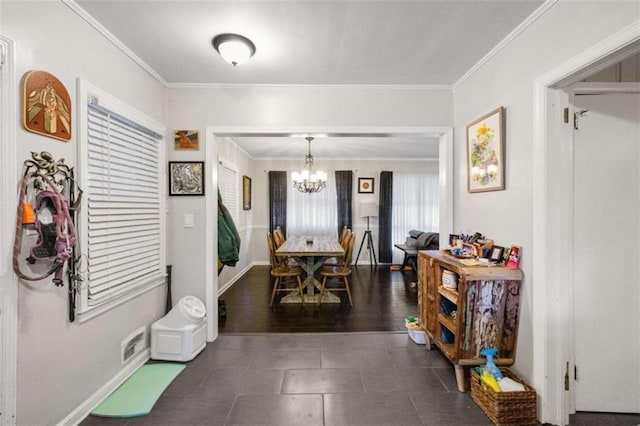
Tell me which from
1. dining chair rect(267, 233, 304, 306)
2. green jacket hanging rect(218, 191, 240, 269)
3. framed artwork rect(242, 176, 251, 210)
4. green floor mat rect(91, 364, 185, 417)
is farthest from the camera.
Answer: framed artwork rect(242, 176, 251, 210)

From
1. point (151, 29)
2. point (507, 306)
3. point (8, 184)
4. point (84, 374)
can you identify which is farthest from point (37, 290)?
point (507, 306)

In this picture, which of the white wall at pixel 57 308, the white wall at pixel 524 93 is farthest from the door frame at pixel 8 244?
the white wall at pixel 524 93

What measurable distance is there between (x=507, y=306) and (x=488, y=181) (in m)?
0.89

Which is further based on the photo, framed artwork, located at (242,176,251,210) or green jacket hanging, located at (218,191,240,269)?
framed artwork, located at (242,176,251,210)

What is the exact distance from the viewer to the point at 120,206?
1939 millimetres

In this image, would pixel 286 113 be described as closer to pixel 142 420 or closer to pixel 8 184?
pixel 8 184

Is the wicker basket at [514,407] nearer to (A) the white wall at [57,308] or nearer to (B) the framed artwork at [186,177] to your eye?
(A) the white wall at [57,308]

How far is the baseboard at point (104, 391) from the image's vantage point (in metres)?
1.55

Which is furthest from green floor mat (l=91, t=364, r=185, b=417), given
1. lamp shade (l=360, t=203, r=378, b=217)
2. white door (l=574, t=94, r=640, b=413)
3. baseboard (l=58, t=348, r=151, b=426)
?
lamp shade (l=360, t=203, r=378, b=217)

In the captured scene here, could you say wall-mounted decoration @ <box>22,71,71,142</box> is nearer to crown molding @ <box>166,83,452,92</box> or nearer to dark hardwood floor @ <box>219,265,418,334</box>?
crown molding @ <box>166,83,452,92</box>

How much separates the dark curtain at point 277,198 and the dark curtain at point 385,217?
2.14 m

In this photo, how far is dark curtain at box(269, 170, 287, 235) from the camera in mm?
5965

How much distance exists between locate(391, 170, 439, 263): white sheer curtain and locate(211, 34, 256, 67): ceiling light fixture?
15.5ft

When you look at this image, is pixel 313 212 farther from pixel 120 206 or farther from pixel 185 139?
pixel 120 206
